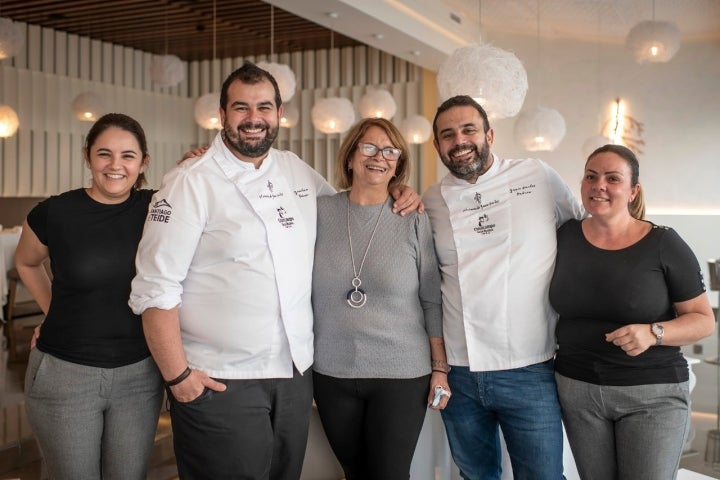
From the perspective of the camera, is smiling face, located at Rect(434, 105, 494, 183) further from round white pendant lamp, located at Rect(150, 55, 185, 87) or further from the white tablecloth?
round white pendant lamp, located at Rect(150, 55, 185, 87)

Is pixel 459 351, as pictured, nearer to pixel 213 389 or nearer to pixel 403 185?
pixel 403 185

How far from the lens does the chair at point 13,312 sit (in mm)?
6519

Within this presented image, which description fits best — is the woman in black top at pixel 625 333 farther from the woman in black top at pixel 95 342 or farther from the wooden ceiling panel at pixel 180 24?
the wooden ceiling panel at pixel 180 24

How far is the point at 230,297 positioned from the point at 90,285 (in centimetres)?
47

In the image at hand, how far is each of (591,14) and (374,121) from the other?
285 inches

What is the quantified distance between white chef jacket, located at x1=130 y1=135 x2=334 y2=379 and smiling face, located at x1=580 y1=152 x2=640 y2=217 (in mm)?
1036

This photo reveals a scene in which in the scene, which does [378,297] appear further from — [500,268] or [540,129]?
[540,129]

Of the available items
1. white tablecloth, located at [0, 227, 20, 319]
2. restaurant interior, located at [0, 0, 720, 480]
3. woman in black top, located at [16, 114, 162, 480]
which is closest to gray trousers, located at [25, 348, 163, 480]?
woman in black top, located at [16, 114, 162, 480]

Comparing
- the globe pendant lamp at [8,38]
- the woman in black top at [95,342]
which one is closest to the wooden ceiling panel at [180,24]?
the globe pendant lamp at [8,38]

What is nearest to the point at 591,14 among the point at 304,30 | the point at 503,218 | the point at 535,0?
the point at 535,0

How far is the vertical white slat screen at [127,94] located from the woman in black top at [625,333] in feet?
30.9

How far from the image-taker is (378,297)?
7.36 ft

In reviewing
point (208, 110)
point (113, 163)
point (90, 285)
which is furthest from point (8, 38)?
point (90, 285)

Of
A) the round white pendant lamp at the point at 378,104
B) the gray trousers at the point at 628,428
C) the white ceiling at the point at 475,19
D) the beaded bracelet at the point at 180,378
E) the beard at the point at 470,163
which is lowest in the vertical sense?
the gray trousers at the point at 628,428
